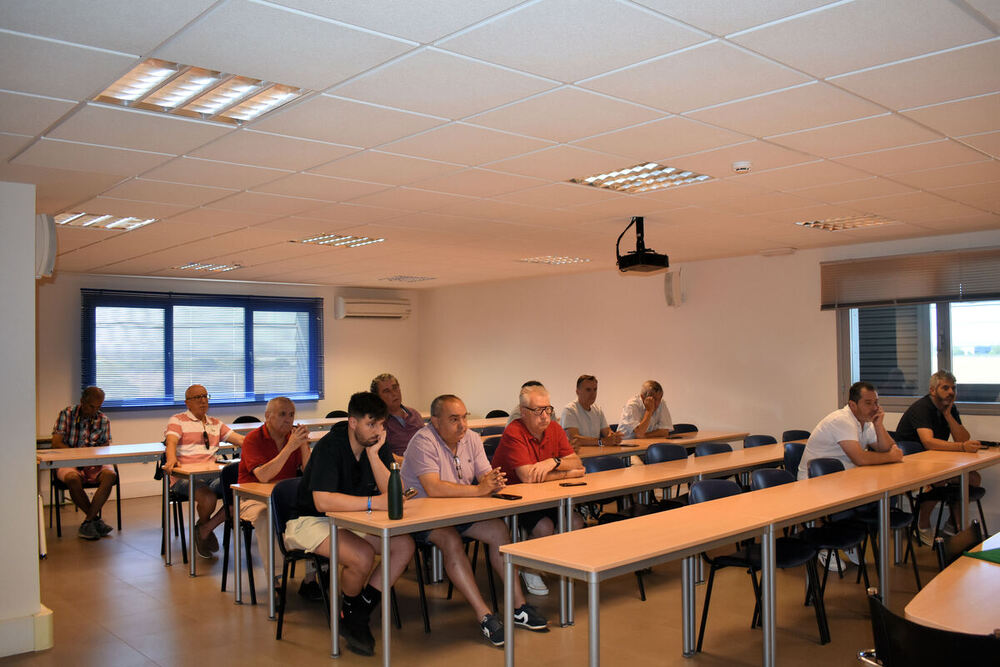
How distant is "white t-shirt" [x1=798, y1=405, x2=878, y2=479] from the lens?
5477 mm

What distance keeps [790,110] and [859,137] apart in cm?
65

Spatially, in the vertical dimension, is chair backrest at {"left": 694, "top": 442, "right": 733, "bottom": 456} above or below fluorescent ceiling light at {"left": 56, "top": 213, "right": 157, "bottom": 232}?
below

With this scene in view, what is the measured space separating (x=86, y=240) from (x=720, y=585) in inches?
223

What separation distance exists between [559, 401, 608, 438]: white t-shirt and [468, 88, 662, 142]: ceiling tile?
148 inches

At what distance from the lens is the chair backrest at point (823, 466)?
16.7ft

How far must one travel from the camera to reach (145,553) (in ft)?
21.0

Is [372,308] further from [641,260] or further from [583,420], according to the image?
[641,260]

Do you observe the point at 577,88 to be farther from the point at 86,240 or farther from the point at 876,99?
the point at 86,240

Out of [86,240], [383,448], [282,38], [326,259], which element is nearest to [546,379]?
[326,259]

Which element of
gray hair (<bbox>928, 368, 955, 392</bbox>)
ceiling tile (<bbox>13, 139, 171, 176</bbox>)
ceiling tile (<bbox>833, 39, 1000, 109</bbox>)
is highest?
ceiling tile (<bbox>833, 39, 1000, 109</bbox>)

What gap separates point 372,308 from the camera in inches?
455

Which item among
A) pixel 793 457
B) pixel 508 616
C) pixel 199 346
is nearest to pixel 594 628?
pixel 508 616

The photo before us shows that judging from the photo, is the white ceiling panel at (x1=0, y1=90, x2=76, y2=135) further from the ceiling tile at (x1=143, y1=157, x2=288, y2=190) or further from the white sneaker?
the white sneaker

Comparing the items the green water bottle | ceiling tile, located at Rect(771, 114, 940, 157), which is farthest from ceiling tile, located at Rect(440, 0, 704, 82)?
the green water bottle
